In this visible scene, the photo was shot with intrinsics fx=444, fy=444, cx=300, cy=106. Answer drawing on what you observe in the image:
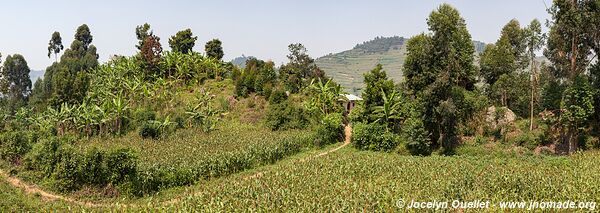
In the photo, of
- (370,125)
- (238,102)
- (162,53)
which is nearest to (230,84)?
(238,102)

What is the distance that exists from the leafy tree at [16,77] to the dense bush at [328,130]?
165 ft

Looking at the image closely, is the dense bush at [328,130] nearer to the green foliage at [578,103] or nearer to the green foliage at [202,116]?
the green foliage at [202,116]

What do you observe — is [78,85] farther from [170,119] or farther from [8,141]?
[8,141]

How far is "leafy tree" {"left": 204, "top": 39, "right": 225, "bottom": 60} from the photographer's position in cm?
5656

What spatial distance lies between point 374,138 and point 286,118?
9187 millimetres

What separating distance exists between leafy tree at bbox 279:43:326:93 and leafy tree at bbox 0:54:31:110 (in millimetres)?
41268

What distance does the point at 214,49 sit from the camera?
5669 centimetres

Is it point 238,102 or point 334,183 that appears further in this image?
point 238,102

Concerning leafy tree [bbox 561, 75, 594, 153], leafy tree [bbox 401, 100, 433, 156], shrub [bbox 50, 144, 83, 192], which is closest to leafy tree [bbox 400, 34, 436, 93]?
leafy tree [bbox 401, 100, 433, 156]

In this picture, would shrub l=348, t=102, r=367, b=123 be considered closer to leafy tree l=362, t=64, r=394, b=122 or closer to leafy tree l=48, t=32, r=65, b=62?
leafy tree l=362, t=64, r=394, b=122

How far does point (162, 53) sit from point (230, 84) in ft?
29.4

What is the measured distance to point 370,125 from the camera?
30.1 metres

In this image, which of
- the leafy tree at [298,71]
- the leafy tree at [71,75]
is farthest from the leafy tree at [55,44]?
the leafy tree at [298,71]

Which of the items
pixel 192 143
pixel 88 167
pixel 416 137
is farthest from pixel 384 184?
pixel 192 143
